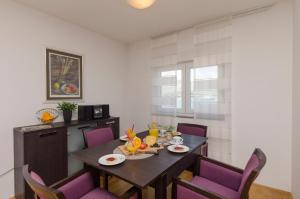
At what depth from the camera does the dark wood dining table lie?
3.73 feet

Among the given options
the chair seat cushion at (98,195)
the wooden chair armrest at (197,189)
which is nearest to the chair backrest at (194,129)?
the wooden chair armrest at (197,189)

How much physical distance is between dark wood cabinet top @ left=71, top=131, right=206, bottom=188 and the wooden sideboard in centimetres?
79

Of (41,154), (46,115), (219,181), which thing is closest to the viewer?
(219,181)

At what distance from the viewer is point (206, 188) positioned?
4.53 ft

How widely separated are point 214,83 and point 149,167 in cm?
184

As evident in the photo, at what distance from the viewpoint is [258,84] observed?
7.52ft

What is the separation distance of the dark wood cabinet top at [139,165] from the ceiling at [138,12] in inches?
75.2

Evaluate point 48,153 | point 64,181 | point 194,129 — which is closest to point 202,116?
point 194,129

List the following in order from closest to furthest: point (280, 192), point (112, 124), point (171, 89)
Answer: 1. point (280, 192)
2. point (112, 124)
3. point (171, 89)

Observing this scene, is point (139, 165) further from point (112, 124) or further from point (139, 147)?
point (112, 124)

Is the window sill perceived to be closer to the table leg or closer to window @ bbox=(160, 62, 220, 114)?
window @ bbox=(160, 62, 220, 114)

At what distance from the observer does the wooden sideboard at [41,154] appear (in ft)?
6.10

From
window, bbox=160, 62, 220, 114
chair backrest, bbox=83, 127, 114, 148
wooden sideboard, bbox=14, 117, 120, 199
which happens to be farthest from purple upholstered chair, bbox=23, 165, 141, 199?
window, bbox=160, 62, 220, 114

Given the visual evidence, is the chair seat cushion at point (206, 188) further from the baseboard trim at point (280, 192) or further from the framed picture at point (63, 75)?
the framed picture at point (63, 75)
